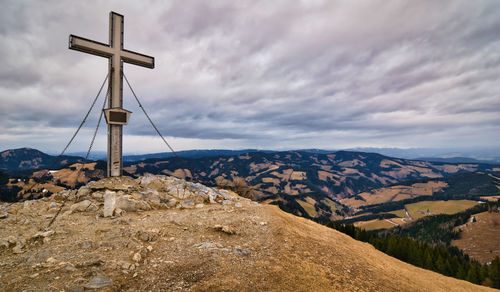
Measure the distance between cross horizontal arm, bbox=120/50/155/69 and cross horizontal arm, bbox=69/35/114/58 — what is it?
3.20 ft

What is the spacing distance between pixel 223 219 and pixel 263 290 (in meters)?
6.69

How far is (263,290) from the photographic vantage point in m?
7.00

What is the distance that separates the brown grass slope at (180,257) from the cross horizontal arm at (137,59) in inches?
491

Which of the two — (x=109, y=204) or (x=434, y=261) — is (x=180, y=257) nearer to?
(x=109, y=204)

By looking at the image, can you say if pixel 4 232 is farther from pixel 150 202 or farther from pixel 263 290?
pixel 263 290

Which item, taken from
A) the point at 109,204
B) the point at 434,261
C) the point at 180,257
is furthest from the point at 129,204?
the point at 434,261

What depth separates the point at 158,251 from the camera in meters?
9.21

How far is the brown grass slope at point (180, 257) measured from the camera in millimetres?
7031

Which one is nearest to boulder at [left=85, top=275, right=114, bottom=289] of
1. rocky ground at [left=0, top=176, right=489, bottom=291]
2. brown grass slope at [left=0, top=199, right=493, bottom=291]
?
rocky ground at [left=0, top=176, right=489, bottom=291]

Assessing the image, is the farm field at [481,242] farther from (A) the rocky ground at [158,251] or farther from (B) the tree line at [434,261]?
(A) the rocky ground at [158,251]

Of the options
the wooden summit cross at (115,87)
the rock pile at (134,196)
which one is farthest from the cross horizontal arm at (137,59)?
the rock pile at (134,196)

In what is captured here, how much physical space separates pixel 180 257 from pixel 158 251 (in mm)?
1212

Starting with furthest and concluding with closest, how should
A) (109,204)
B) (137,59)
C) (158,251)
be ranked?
1. (137,59)
2. (109,204)
3. (158,251)

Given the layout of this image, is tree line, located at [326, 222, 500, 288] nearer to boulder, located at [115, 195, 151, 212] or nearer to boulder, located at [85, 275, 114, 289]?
boulder, located at [115, 195, 151, 212]
